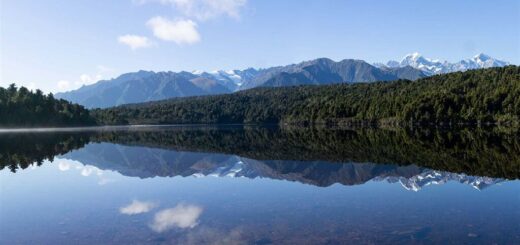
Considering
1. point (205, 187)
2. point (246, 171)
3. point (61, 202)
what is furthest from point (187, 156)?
point (61, 202)

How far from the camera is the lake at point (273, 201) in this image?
22.7 meters

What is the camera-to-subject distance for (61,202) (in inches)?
1341

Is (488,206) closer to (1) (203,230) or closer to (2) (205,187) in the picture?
(1) (203,230)

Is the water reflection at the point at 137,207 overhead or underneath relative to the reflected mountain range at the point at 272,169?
overhead

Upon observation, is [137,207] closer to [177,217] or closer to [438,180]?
[177,217]

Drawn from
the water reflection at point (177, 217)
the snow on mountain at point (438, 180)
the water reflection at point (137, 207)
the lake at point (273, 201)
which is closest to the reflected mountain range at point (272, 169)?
the snow on mountain at point (438, 180)

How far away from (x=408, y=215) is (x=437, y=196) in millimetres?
7589

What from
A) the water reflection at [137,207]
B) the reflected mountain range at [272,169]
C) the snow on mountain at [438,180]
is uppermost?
the water reflection at [137,207]

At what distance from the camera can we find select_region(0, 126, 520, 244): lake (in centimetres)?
2272

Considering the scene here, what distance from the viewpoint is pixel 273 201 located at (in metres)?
32.7

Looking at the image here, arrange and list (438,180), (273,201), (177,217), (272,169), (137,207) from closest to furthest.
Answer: (177,217)
(137,207)
(273,201)
(438,180)
(272,169)

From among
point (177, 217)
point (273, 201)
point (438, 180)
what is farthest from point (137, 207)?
point (438, 180)

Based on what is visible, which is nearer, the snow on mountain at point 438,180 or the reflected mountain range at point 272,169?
the snow on mountain at point 438,180

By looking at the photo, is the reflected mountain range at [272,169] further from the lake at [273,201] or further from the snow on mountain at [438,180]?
the lake at [273,201]
